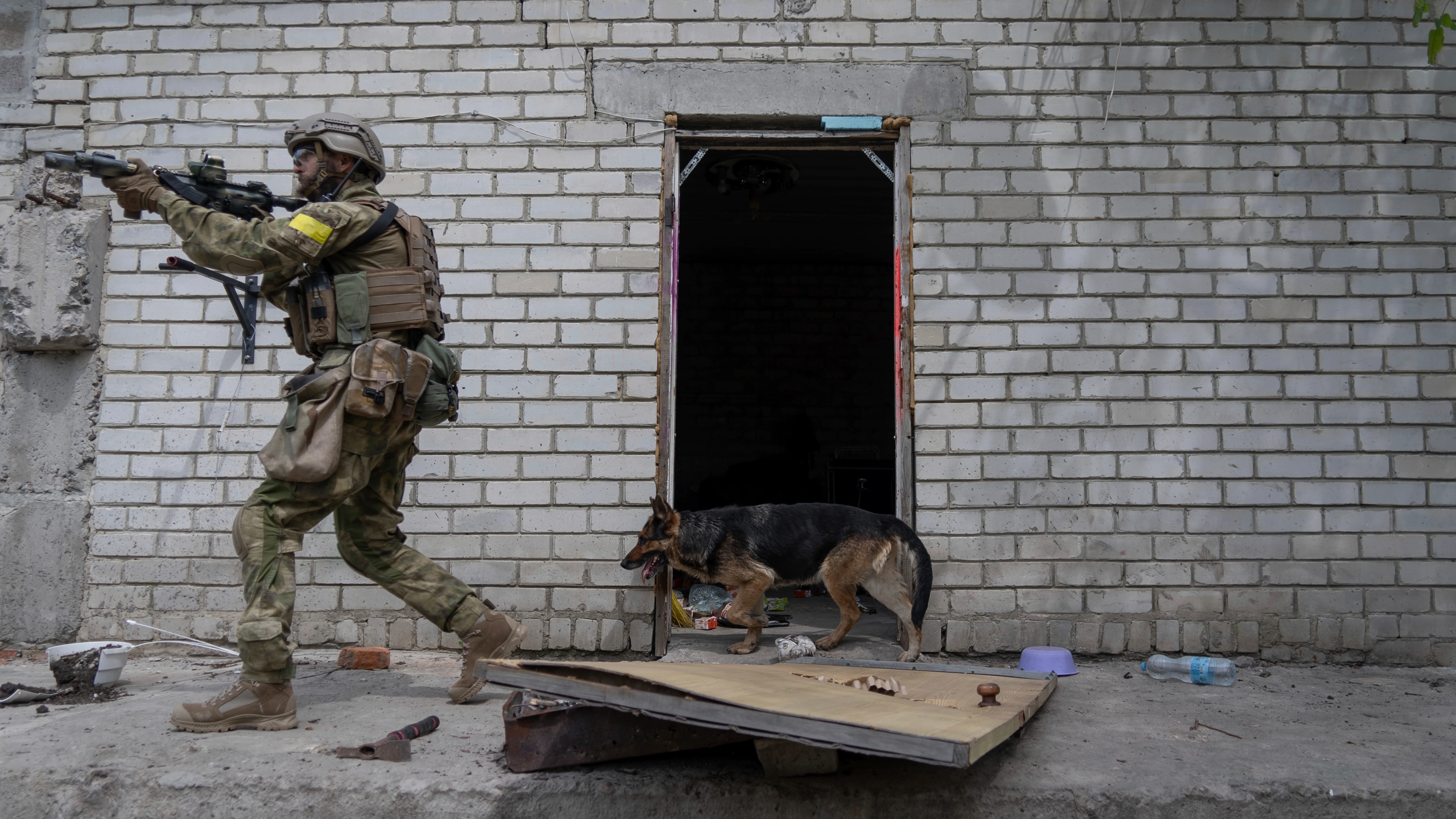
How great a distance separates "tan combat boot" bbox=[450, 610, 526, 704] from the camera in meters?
3.58

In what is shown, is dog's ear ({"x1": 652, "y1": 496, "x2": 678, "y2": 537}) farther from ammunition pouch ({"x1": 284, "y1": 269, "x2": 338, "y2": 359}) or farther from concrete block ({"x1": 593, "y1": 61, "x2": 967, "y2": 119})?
concrete block ({"x1": 593, "y1": 61, "x2": 967, "y2": 119})

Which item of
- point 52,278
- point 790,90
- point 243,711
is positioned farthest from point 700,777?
point 52,278

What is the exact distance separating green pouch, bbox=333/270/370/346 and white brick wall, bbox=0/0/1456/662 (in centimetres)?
143

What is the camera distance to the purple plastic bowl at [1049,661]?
4.25 m

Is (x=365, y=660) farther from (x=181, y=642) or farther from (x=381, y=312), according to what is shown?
(x=381, y=312)

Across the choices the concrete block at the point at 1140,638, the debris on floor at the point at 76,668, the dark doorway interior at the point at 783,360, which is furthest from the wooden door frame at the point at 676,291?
the dark doorway interior at the point at 783,360

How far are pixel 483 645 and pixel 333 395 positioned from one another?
1.14m

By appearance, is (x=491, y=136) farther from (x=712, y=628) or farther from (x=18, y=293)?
(x=712, y=628)

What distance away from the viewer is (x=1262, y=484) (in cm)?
464

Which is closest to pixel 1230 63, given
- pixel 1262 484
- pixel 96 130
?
pixel 1262 484

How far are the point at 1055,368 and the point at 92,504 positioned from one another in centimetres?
503

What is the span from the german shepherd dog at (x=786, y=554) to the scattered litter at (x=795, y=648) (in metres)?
0.14

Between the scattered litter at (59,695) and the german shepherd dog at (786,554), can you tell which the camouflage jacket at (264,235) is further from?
the german shepherd dog at (786,554)

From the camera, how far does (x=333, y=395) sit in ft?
10.4
